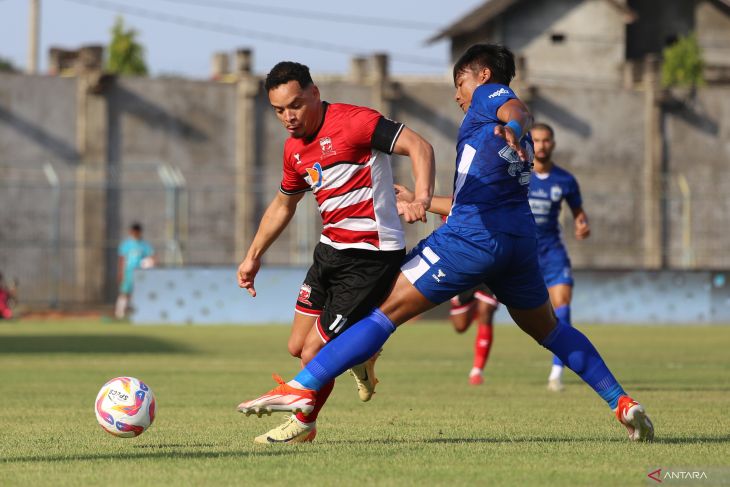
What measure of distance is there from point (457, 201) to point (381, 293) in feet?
2.23

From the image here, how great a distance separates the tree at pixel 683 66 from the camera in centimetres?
5234

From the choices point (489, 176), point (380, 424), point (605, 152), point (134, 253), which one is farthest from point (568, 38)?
point (489, 176)

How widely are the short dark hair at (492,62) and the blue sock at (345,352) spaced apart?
1594 millimetres

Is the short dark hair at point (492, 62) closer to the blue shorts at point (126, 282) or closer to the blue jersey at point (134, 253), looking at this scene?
A: the blue jersey at point (134, 253)

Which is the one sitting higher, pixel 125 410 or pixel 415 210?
pixel 415 210

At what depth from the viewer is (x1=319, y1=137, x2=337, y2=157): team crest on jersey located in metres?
7.89

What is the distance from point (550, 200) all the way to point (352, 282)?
6050 mm

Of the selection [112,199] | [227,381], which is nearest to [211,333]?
[227,381]

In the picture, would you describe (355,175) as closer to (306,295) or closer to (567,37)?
(306,295)

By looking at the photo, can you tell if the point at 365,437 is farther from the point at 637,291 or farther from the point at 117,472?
the point at 637,291

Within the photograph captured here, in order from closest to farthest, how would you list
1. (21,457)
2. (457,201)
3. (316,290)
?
(21,457)
(457,201)
(316,290)

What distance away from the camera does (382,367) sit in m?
16.6

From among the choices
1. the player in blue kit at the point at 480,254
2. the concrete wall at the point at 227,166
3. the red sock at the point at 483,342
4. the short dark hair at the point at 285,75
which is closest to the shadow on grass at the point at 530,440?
the player in blue kit at the point at 480,254

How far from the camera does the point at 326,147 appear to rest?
7906mm
